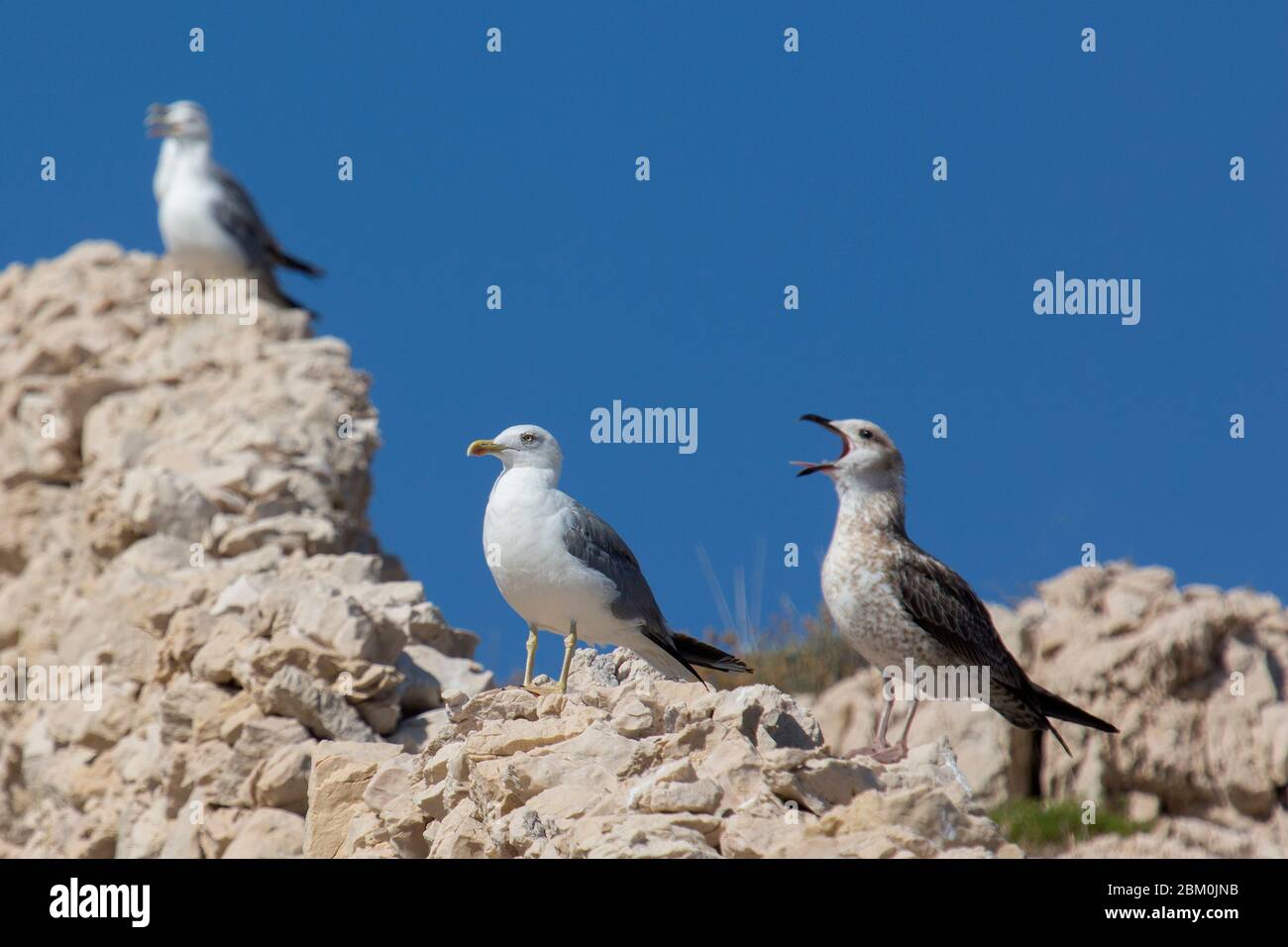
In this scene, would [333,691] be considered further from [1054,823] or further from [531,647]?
[1054,823]

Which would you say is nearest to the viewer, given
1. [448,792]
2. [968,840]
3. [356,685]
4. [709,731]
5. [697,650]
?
[968,840]

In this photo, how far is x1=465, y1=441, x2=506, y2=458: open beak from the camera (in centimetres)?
820

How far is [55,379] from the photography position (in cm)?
1731

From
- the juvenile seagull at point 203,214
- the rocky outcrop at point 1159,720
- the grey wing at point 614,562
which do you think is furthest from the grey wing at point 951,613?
the juvenile seagull at point 203,214

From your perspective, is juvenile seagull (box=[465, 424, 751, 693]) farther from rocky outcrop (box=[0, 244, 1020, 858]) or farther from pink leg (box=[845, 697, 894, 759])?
pink leg (box=[845, 697, 894, 759])

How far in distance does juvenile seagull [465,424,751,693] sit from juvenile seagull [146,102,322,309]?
10829mm

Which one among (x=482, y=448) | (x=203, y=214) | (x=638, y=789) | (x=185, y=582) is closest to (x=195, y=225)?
(x=203, y=214)

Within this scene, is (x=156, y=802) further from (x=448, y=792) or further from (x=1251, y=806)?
(x=1251, y=806)

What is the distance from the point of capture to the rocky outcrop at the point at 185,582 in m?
9.93

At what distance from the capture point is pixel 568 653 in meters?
8.01

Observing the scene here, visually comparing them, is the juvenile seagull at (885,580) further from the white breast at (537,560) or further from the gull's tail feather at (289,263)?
the gull's tail feather at (289,263)

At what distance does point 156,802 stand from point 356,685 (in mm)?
1945

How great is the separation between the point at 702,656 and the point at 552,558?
105cm
